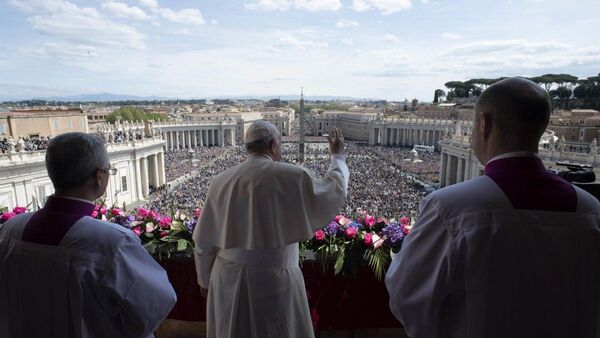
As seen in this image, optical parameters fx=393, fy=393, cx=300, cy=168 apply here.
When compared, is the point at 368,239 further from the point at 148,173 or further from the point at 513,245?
the point at 148,173

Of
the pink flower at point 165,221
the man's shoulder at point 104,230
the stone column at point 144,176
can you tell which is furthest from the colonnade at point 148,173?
the man's shoulder at point 104,230

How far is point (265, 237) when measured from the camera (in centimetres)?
288

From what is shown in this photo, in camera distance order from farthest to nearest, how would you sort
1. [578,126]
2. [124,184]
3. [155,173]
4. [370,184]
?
1. [578,126]
2. [155,173]
3. [370,184]
4. [124,184]

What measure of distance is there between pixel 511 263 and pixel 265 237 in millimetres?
1680

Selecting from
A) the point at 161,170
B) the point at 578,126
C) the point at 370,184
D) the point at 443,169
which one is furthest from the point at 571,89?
the point at 161,170

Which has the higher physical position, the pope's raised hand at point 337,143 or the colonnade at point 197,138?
the pope's raised hand at point 337,143

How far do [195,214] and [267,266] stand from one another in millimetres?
2091

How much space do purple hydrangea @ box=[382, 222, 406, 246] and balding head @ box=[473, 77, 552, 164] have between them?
224cm

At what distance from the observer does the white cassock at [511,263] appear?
1646 mm

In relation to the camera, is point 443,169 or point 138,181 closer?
point 138,181

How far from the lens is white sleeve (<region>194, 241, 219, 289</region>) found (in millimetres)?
3160

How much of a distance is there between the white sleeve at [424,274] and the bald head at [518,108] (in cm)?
47

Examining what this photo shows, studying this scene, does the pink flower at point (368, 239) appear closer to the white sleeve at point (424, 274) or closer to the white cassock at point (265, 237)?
the white cassock at point (265, 237)

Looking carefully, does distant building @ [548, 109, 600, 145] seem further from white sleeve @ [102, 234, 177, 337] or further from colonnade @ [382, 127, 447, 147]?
white sleeve @ [102, 234, 177, 337]
